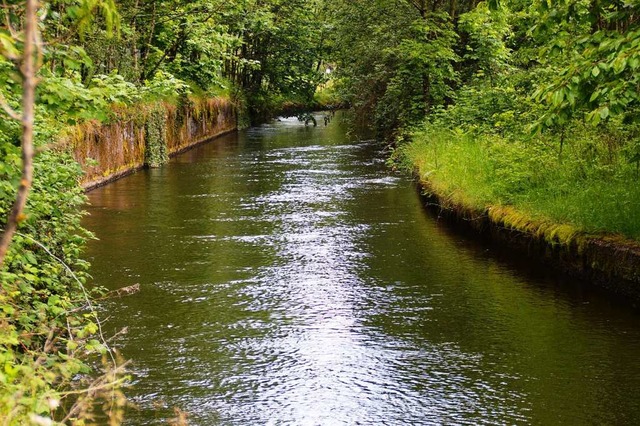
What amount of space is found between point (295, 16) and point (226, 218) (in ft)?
80.8

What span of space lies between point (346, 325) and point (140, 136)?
15.6 meters

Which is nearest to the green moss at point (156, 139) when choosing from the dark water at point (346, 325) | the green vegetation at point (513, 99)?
the green vegetation at point (513, 99)

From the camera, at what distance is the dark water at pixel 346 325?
6.50m

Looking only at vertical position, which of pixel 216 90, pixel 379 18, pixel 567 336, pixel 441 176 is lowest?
pixel 567 336

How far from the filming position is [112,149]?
20000 millimetres

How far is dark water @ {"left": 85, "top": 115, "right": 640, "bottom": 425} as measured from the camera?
6.50 meters

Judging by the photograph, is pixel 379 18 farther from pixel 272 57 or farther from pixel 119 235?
pixel 119 235

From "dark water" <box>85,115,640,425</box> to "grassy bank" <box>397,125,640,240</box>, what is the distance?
891 millimetres

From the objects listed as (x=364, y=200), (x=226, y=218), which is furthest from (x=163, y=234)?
(x=364, y=200)

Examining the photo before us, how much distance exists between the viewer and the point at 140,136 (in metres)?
22.5

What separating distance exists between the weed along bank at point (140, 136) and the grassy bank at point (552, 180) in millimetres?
6994

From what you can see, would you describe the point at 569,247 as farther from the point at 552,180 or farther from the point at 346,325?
the point at 346,325

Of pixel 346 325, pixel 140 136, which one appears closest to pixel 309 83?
pixel 140 136

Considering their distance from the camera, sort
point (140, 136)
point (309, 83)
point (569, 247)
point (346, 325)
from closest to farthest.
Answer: point (346, 325) → point (569, 247) → point (140, 136) → point (309, 83)
